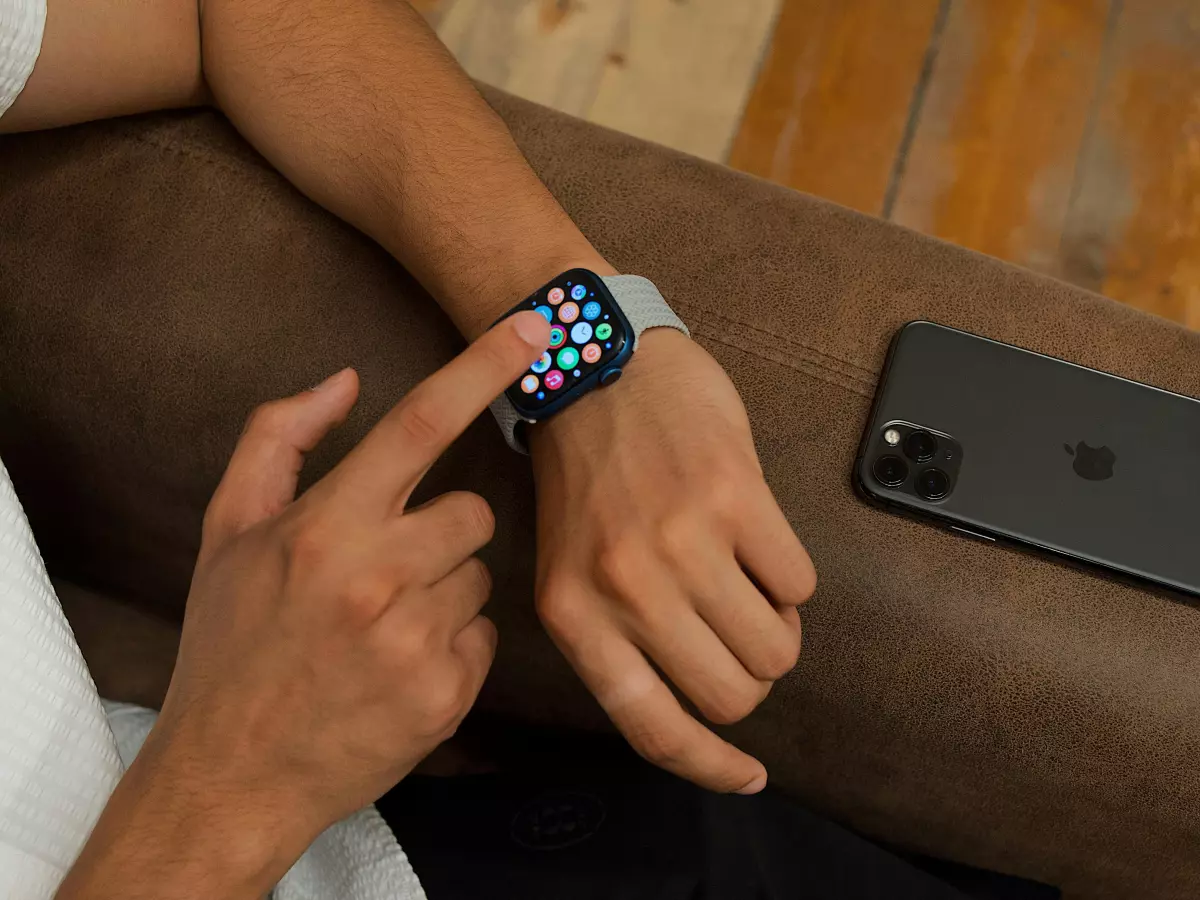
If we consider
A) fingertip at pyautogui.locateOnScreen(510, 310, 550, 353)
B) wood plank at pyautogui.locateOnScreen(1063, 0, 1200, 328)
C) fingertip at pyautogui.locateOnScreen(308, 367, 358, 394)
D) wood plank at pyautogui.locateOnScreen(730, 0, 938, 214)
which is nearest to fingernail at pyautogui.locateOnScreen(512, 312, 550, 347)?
fingertip at pyautogui.locateOnScreen(510, 310, 550, 353)

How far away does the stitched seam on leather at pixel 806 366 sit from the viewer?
0.71m

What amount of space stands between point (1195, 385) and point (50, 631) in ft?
2.72

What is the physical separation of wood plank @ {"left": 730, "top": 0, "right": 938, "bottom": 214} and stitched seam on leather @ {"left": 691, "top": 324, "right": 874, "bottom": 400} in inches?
29.1

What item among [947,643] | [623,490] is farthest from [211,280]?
[947,643]

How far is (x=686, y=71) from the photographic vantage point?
1.44 metres

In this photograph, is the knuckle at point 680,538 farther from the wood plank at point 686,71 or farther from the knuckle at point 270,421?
the wood plank at point 686,71

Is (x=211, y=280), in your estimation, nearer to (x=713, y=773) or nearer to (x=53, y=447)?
(x=53, y=447)

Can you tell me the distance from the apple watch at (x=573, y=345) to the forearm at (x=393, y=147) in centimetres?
6

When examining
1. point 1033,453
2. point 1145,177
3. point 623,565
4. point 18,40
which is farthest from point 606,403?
point 1145,177

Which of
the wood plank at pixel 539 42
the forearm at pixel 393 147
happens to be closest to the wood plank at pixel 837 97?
the wood plank at pixel 539 42

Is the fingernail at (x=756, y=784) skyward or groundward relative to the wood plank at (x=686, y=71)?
groundward

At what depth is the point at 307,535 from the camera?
1.67ft

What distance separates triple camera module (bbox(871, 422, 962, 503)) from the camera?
0.68m

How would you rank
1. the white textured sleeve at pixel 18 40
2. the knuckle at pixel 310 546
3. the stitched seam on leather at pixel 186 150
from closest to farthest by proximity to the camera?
the knuckle at pixel 310 546
the white textured sleeve at pixel 18 40
the stitched seam on leather at pixel 186 150
